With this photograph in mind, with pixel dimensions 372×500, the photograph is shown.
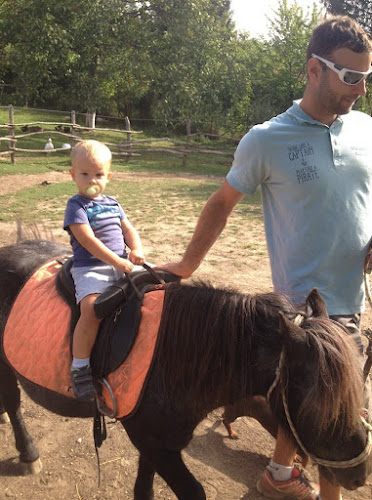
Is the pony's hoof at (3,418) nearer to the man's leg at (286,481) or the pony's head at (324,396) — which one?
the man's leg at (286,481)

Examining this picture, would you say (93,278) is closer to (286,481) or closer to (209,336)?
(209,336)

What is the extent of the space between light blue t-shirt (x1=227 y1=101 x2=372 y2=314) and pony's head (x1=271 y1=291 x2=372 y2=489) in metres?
0.53

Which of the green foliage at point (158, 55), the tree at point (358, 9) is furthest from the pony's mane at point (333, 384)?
the tree at point (358, 9)

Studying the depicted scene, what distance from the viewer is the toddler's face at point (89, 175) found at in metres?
2.05

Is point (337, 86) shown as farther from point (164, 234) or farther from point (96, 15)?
point (96, 15)

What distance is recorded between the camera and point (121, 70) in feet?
64.4

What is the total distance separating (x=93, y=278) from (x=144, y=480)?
104 centimetres

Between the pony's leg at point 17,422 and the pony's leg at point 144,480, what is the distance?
0.79m

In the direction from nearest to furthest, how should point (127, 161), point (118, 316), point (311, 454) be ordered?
1. point (311, 454)
2. point (118, 316)
3. point (127, 161)

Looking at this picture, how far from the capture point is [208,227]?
2104mm

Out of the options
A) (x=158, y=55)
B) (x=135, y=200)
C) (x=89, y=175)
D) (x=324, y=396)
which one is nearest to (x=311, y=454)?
(x=324, y=396)

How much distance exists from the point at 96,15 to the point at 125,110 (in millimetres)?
10351

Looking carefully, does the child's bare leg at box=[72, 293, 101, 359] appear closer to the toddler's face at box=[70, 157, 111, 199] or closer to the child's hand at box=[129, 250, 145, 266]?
the child's hand at box=[129, 250, 145, 266]

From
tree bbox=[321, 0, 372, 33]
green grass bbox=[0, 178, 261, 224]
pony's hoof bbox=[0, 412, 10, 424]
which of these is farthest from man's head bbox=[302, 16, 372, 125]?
tree bbox=[321, 0, 372, 33]
